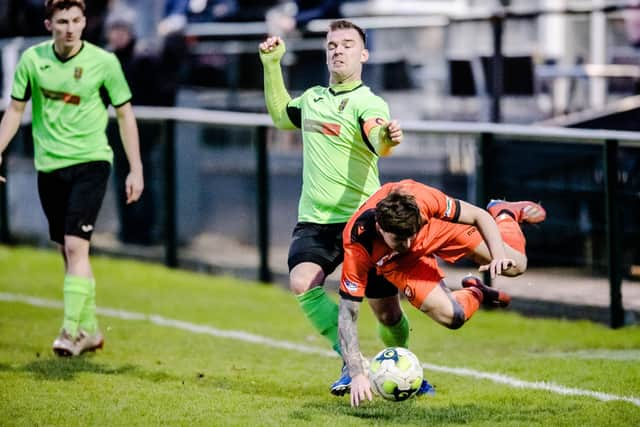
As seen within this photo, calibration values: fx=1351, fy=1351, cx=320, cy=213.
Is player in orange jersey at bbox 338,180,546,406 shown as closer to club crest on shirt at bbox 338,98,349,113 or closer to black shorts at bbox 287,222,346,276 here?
black shorts at bbox 287,222,346,276

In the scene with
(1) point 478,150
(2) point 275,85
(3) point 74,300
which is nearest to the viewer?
(2) point 275,85

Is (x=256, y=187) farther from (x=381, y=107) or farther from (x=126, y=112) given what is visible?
(x=381, y=107)

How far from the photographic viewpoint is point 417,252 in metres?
7.44

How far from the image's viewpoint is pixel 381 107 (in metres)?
7.79

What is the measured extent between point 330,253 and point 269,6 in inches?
393

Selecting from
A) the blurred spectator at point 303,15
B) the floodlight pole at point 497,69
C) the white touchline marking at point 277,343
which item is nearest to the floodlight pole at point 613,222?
the floodlight pole at point 497,69

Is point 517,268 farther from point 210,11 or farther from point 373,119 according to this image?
point 210,11

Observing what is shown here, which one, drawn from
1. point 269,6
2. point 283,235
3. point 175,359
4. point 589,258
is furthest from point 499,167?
point 269,6

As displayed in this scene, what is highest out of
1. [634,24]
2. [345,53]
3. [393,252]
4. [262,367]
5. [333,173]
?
[634,24]

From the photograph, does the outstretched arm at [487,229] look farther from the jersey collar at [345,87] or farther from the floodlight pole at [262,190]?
the floodlight pole at [262,190]

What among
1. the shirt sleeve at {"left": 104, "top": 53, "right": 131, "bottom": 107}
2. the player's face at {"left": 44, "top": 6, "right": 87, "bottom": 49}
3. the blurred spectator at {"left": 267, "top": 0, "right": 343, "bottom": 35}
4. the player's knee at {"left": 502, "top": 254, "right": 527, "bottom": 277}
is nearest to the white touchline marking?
the player's knee at {"left": 502, "top": 254, "right": 527, "bottom": 277}

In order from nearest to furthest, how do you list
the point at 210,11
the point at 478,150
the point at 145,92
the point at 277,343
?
the point at 277,343 → the point at 478,150 → the point at 145,92 → the point at 210,11

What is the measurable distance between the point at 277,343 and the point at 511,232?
3188 mm

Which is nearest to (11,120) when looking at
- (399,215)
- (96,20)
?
(399,215)
